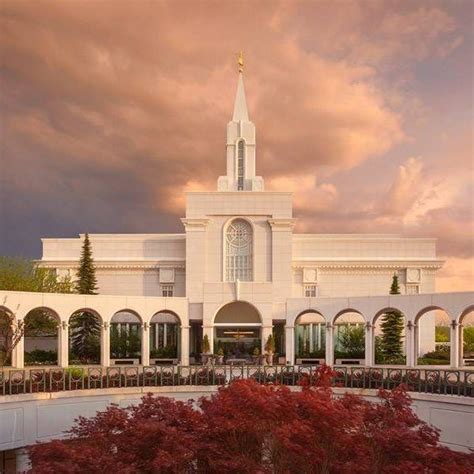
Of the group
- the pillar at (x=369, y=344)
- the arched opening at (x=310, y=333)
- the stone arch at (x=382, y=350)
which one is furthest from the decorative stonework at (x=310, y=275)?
the pillar at (x=369, y=344)

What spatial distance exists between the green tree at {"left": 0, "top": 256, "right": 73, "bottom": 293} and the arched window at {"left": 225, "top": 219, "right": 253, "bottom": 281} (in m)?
12.8

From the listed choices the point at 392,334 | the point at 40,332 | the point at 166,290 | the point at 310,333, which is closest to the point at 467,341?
the point at 392,334

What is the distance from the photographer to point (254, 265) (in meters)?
48.1

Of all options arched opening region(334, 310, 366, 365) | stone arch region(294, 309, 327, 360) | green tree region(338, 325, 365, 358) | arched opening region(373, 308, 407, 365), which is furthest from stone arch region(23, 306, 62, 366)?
arched opening region(373, 308, 407, 365)

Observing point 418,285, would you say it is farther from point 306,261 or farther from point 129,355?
point 129,355

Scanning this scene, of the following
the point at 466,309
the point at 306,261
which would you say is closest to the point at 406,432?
the point at 466,309

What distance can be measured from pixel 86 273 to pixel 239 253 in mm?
12394

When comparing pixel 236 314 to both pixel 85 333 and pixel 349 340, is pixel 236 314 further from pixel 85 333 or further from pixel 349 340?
pixel 85 333

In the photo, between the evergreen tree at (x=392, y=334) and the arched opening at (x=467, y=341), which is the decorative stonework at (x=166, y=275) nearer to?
the evergreen tree at (x=392, y=334)

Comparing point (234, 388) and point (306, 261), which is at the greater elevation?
point (306, 261)

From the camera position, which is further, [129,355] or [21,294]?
[129,355]

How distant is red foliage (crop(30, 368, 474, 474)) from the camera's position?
47.2ft

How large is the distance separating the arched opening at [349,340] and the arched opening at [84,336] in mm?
17260

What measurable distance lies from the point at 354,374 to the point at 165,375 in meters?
7.80
